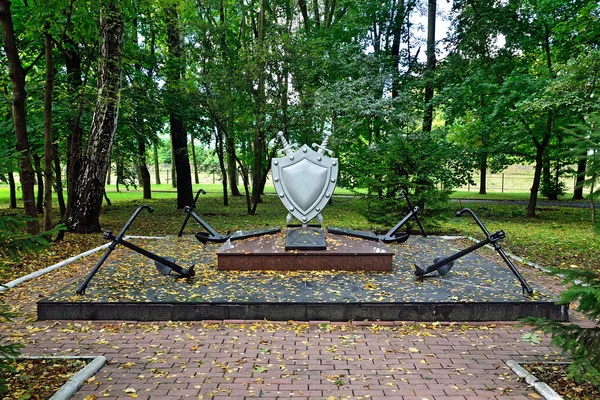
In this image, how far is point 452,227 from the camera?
14727 millimetres

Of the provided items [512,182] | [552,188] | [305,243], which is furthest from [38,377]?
[512,182]

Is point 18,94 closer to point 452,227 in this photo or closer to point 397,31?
point 452,227

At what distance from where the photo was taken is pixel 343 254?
762 centimetres

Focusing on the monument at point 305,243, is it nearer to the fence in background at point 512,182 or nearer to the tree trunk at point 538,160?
the tree trunk at point 538,160

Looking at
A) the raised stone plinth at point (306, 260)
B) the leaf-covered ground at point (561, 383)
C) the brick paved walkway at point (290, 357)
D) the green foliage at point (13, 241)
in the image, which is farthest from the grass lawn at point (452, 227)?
the leaf-covered ground at point (561, 383)

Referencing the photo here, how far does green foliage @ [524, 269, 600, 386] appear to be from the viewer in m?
3.17

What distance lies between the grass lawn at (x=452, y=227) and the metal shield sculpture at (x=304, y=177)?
4.18 meters

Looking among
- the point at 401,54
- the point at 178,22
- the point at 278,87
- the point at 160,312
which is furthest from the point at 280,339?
the point at 401,54

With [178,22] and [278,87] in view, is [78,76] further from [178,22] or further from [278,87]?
[278,87]

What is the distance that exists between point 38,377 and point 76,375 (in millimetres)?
335

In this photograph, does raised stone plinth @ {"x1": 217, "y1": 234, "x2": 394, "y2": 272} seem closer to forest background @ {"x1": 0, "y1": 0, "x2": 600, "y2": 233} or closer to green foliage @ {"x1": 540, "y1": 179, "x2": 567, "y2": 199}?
forest background @ {"x1": 0, "y1": 0, "x2": 600, "y2": 233}

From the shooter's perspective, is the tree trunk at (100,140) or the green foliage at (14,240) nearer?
the green foliage at (14,240)

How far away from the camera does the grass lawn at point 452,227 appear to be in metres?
9.59

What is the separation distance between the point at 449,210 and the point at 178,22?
33.0 feet
